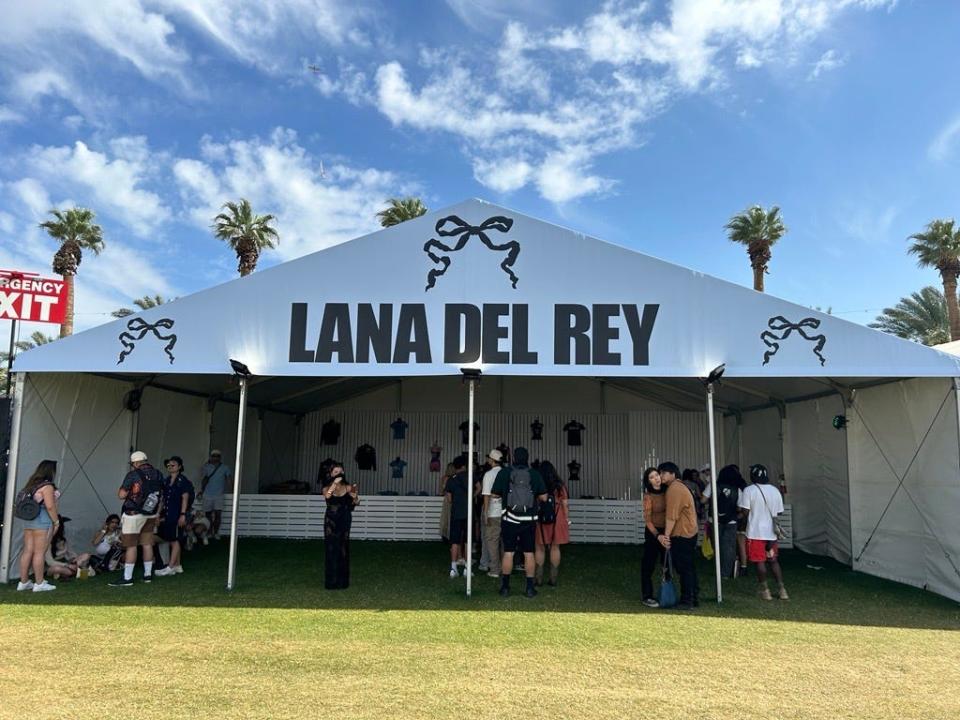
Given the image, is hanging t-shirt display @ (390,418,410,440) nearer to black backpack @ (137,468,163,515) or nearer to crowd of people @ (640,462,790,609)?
black backpack @ (137,468,163,515)

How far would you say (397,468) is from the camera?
586 inches

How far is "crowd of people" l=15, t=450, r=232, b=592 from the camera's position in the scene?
23.0ft

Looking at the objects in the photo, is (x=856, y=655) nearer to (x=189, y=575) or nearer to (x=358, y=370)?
(x=358, y=370)

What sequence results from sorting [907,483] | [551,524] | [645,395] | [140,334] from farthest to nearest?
[645,395] → [907,483] → [551,524] → [140,334]

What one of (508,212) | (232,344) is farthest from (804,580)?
(232,344)

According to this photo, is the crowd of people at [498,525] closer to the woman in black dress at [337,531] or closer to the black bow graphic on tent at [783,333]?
the woman in black dress at [337,531]

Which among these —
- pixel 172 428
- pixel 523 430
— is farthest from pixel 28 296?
pixel 523 430

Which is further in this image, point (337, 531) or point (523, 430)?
point (523, 430)

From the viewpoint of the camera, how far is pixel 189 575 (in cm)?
808

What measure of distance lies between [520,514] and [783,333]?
335cm

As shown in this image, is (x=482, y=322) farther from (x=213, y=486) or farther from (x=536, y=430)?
(x=536, y=430)

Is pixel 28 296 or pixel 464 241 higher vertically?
pixel 464 241

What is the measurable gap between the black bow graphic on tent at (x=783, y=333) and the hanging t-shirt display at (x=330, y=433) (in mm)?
10386

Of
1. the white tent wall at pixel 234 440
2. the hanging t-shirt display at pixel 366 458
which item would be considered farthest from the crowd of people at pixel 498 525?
the hanging t-shirt display at pixel 366 458
